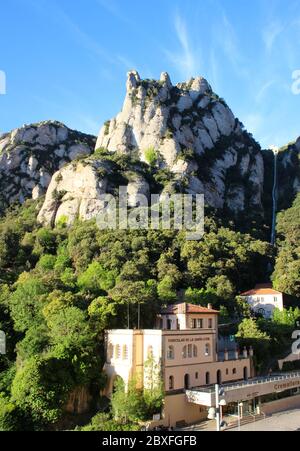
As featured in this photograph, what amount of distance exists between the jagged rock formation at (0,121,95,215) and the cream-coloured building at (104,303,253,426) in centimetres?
7912

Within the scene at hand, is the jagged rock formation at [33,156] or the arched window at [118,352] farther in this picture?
the jagged rock formation at [33,156]

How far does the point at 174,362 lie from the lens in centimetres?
3850

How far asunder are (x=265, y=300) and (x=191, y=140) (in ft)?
184

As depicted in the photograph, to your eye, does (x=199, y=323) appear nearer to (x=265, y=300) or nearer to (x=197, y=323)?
(x=197, y=323)

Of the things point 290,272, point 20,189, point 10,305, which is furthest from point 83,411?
point 20,189

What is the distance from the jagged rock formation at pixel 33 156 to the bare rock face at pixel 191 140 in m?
13.1

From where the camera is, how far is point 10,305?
156 ft

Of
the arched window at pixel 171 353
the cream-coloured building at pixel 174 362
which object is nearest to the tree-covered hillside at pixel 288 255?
the cream-coloured building at pixel 174 362

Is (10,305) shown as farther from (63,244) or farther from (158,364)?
(63,244)

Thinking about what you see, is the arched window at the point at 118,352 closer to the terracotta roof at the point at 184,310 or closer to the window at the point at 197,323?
the terracotta roof at the point at 184,310

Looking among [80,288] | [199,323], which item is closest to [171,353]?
[199,323]

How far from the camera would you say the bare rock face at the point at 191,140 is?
104 meters

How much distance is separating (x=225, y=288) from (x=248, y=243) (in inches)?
787

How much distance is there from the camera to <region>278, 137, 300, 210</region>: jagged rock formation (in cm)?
11844
